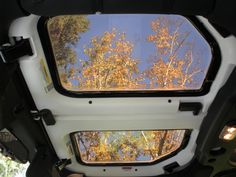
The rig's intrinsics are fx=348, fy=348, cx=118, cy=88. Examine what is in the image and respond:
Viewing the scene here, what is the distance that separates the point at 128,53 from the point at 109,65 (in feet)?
0.65

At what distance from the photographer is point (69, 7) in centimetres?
179

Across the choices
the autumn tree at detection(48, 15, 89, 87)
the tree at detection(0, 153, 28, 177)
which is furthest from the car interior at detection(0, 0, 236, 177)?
the tree at detection(0, 153, 28, 177)

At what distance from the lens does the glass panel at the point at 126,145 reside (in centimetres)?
337

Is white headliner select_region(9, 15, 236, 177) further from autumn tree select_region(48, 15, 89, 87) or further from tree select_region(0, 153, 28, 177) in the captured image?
tree select_region(0, 153, 28, 177)

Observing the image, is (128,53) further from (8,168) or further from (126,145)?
(8,168)

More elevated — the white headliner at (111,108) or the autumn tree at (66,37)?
the autumn tree at (66,37)

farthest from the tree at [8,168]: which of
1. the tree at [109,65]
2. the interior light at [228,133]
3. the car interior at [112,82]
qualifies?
the interior light at [228,133]

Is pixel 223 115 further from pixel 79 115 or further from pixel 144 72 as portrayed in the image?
pixel 79 115

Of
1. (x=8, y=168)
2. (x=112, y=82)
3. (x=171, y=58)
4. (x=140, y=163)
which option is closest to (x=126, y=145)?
(x=140, y=163)

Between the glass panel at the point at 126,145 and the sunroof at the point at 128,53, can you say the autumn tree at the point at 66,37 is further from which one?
the glass panel at the point at 126,145

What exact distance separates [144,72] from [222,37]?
693mm

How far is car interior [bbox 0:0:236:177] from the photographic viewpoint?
2291 mm

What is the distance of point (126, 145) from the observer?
141 inches

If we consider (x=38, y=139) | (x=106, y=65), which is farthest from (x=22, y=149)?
(x=106, y=65)
